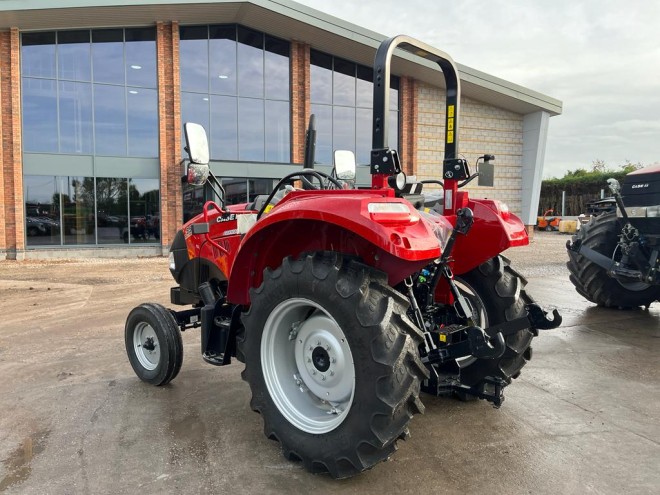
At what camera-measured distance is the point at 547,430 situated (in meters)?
3.44

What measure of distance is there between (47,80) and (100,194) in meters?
3.83

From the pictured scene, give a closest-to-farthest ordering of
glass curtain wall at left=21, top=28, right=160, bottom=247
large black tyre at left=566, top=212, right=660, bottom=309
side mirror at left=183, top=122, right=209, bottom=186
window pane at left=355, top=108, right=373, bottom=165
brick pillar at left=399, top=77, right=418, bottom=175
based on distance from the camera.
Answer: side mirror at left=183, top=122, right=209, bottom=186 → large black tyre at left=566, top=212, right=660, bottom=309 → glass curtain wall at left=21, top=28, right=160, bottom=247 → window pane at left=355, top=108, right=373, bottom=165 → brick pillar at left=399, top=77, right=418, bottom=175

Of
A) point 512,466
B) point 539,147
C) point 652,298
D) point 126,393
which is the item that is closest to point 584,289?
point 652,298

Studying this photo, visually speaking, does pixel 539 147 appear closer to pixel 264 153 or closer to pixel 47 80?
pixel 264 153

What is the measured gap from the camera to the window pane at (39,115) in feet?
52.6

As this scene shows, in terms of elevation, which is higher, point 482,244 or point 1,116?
point 1,116

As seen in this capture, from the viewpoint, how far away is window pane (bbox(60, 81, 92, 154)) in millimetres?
16344

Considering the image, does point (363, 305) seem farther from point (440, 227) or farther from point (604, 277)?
point (604, 277)

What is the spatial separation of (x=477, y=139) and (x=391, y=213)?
2030cm

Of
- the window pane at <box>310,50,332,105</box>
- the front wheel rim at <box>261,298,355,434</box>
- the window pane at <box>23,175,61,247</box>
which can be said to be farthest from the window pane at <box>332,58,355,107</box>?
the front wheel rim at <box>261,298,355,434</box>

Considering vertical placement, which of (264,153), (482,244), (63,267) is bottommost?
(63,267)

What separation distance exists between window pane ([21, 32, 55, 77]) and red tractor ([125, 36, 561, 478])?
15.3 meters

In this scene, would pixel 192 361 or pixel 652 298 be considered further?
pixel 652 298

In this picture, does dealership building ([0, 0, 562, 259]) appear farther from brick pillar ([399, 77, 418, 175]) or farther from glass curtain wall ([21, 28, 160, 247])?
brick pillar ([399, 77, 418, 175])
